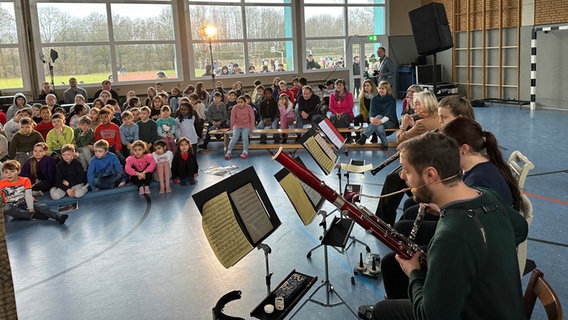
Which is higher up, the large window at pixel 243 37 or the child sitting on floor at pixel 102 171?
the large window at pixel 243 37

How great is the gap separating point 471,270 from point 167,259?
142 inches

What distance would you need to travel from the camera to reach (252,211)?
2.78 meters

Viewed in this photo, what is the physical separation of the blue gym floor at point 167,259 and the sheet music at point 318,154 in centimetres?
98

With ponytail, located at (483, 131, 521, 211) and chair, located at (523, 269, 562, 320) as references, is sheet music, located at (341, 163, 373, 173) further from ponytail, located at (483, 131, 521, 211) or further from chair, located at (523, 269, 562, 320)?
chair, located at (523, 269, 562, 320)

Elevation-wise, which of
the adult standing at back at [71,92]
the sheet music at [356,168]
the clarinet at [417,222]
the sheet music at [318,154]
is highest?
the adult standing at back at [71,92]

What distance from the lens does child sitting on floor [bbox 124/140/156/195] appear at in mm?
7242

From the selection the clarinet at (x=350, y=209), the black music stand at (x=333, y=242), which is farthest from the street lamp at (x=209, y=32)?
the clarinet at (x=350, y=209)

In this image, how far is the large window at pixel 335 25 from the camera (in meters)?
17.3

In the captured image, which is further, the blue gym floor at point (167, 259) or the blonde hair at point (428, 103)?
the blonde hair at point (428, 103)

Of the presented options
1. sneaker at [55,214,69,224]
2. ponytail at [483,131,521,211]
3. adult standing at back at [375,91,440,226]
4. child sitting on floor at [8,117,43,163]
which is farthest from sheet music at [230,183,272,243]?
child sitting on floor at [8,117,43,163]

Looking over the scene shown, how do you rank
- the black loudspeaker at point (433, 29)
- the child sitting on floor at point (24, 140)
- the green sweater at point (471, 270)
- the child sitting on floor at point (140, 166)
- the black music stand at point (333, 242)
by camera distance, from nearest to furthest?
1. the green sweater at point (471, 270)
2. the black music stand at point (333, 242)
3. the child sitting on floor at point (140, 166)
4. the child sitting on floor at point (24, 140)
5. the black loudspeaker at point (433, 29)

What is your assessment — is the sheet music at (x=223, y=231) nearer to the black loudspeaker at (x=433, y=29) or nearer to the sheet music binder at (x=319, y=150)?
the sheet music binder at (x=319, y=150)

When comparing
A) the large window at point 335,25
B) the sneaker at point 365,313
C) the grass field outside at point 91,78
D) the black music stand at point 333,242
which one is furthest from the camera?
the large window at point 335,25

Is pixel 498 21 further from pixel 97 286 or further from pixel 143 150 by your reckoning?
pixel 97 286
